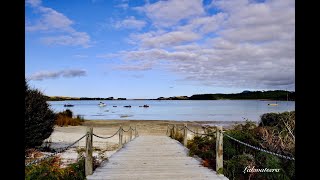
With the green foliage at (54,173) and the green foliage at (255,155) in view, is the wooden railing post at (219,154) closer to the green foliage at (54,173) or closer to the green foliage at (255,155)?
the green foliage at (255,155)

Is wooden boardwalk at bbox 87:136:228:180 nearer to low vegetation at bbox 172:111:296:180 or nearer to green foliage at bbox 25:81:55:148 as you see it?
low vegetation at bbox 172:111:296:180

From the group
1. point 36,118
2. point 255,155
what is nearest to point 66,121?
point 36,118

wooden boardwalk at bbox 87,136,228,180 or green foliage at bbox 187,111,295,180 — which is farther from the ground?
green foliage at bbox 187,111,295,180

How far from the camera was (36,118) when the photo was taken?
13562 mm

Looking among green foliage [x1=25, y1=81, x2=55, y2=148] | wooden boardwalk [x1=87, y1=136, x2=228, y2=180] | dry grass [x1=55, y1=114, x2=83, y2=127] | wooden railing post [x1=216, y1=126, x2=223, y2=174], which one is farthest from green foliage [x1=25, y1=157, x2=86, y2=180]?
dry grass [x1=55, y1=114, x2=83, y2=127]

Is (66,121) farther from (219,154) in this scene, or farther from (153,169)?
(219,154)

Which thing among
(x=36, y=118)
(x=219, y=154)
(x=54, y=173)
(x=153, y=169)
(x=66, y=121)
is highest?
(x=36, y=118)

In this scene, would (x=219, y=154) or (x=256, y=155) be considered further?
(x=256, y=155)

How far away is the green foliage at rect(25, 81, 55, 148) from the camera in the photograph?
13.2m

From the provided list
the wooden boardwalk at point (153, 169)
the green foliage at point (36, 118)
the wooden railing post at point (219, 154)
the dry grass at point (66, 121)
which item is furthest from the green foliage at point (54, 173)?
the dry grass at point (66, 121)

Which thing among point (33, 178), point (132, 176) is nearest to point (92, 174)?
point (132, 176)
